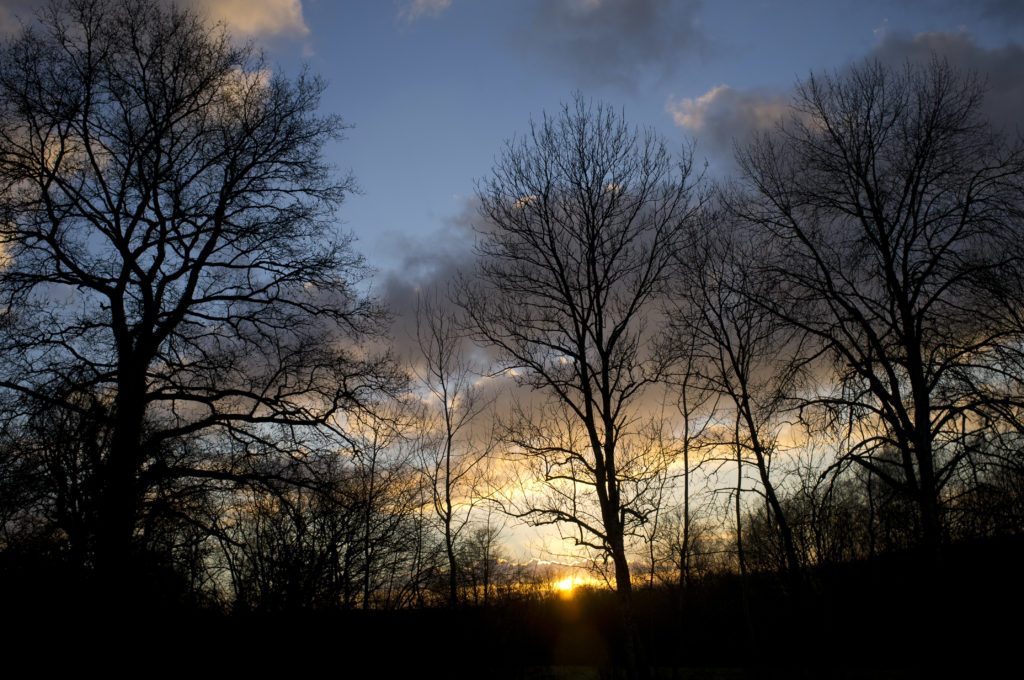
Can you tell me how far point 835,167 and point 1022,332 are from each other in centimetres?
530

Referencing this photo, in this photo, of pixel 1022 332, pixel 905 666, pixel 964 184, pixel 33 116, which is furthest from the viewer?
pixel 905 666

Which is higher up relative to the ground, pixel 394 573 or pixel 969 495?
pixel 969 495

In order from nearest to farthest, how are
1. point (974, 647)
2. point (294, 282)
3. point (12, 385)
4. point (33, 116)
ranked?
point (12, 385) < point (33, 116) < point (294, 282) < point (974, 647)

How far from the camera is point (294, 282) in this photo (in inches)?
518

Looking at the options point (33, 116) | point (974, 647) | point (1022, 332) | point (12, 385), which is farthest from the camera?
point (974, 647)

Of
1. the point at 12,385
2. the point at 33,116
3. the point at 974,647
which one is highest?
the point at 33,116

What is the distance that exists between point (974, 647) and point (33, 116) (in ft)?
85.6

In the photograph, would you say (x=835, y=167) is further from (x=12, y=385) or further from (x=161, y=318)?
(x=12, y=385)

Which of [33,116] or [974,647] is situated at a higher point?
[33,116]

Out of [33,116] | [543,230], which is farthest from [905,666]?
[33,116]

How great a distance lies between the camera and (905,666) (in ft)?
67.4

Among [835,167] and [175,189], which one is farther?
[835,167]

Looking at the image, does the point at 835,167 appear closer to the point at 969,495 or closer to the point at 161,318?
the point at 969,495

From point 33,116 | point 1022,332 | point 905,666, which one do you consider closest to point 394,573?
point 33,116
